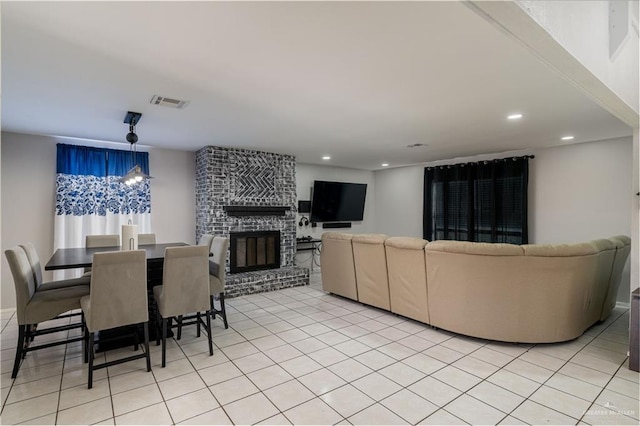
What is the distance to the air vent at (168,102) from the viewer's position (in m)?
3.00

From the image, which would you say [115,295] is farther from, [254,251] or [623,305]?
[623,305]

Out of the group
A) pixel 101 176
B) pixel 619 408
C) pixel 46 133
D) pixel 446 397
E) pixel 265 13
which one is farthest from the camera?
pixel 101 176

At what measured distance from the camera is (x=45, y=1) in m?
1.61

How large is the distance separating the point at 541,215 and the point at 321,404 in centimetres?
508

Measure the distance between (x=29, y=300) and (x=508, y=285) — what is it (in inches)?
169

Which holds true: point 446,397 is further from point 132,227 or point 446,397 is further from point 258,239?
point 258,239

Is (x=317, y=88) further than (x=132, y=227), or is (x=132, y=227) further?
(x=132, y=227)

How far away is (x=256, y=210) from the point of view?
18.5ft

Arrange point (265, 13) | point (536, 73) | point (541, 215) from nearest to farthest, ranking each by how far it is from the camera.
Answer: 1. point (265, 13)
2. point (536, 73)
3. point (541, 215)

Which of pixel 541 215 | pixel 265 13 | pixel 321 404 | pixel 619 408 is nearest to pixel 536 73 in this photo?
pixel 265 13

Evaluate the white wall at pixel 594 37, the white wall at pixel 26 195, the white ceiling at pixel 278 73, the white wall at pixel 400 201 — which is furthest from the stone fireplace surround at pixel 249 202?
the white wall at pixel 594 37

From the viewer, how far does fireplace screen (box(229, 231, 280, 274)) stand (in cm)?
549

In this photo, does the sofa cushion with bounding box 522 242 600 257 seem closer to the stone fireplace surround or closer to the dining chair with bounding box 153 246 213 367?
the dining chair with bounding box 153 246 213 367

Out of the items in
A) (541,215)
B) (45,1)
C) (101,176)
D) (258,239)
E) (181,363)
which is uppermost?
(45,1)
